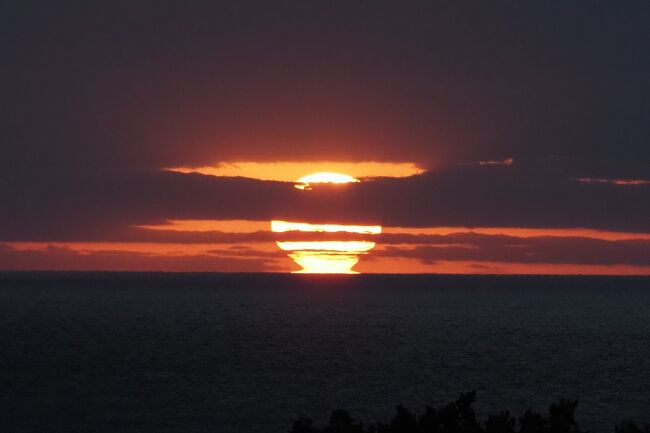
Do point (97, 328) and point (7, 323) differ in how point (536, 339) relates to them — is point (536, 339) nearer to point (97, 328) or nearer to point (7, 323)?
point (97, 328)

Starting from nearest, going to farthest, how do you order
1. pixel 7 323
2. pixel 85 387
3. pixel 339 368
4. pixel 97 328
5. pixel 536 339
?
pixel 85 387
pixel 339 368
pixel 536 339
pixel 97 328
pixel 7 323

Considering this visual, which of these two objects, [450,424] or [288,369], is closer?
[450,424]

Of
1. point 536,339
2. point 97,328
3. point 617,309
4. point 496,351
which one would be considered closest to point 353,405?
point 496,351

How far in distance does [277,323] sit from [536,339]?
31783 mm

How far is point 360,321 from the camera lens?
13650 cm

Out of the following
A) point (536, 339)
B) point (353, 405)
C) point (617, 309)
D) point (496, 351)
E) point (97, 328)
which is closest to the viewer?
point (353, 405)

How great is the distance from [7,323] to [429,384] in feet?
236

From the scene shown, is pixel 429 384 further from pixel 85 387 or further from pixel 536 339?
pixel 536 339

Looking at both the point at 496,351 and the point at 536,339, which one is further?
the point at 536,339

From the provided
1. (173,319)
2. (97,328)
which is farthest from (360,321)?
(97,328)

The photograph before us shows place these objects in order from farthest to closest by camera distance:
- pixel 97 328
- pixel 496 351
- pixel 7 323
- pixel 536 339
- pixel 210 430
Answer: pixel 7 323 → pixel 97 328 → pixel 536 339 → pixel 496 351 → pixel 210 430

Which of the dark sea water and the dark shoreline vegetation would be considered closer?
the dark shoreline vegetation

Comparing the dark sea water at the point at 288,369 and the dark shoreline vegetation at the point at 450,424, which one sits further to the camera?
the dark sea water at the point at 288,369

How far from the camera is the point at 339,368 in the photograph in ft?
258
